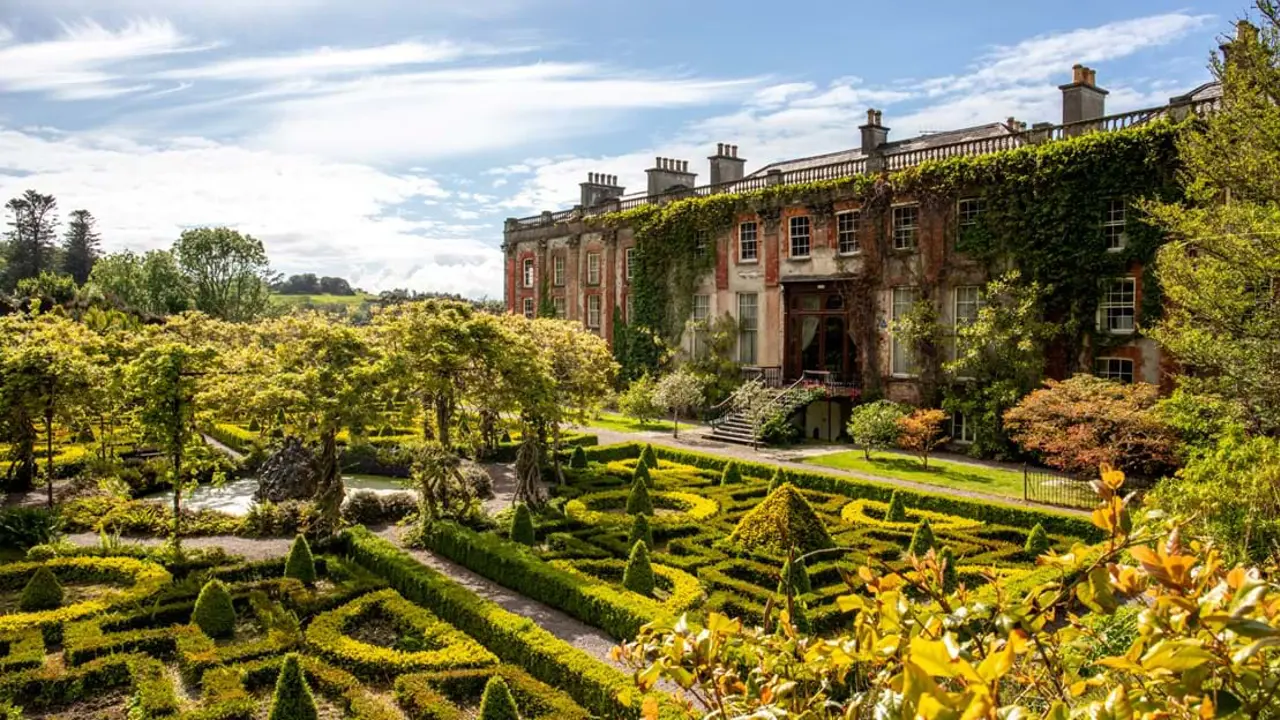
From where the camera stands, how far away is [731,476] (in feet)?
73.5

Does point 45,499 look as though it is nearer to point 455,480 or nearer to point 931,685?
point 455,480

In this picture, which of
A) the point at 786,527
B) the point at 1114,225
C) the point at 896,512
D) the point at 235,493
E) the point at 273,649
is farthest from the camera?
the point at 1114,225

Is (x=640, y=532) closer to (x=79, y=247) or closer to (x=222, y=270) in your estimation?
(x=222, y=270)

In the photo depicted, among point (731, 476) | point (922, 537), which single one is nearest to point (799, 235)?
point (731, 476)

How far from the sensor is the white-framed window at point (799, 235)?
3225 centimetres

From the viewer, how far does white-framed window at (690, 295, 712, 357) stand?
1407 inches

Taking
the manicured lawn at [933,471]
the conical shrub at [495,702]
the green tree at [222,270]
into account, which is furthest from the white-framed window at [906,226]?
the green tree at [222,270]

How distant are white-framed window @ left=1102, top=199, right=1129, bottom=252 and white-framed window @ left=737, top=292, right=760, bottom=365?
517 inches

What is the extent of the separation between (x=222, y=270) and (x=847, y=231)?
4822 cm

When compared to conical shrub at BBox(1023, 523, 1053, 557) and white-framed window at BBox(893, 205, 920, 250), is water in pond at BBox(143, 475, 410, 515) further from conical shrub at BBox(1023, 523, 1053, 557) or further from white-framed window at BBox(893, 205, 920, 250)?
white-framed window at BBox(893, 205, 920, 250)

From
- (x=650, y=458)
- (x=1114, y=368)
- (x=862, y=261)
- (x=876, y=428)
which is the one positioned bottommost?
(x=650, y=458)

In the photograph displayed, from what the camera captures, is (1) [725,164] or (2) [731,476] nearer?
(2) [731,476]

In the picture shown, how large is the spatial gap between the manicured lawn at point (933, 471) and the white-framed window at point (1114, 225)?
6.91 metres

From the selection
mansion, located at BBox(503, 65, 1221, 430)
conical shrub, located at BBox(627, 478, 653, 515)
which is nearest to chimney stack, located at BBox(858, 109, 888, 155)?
mansion, located at BBox(503, 65, 1221, 430)
